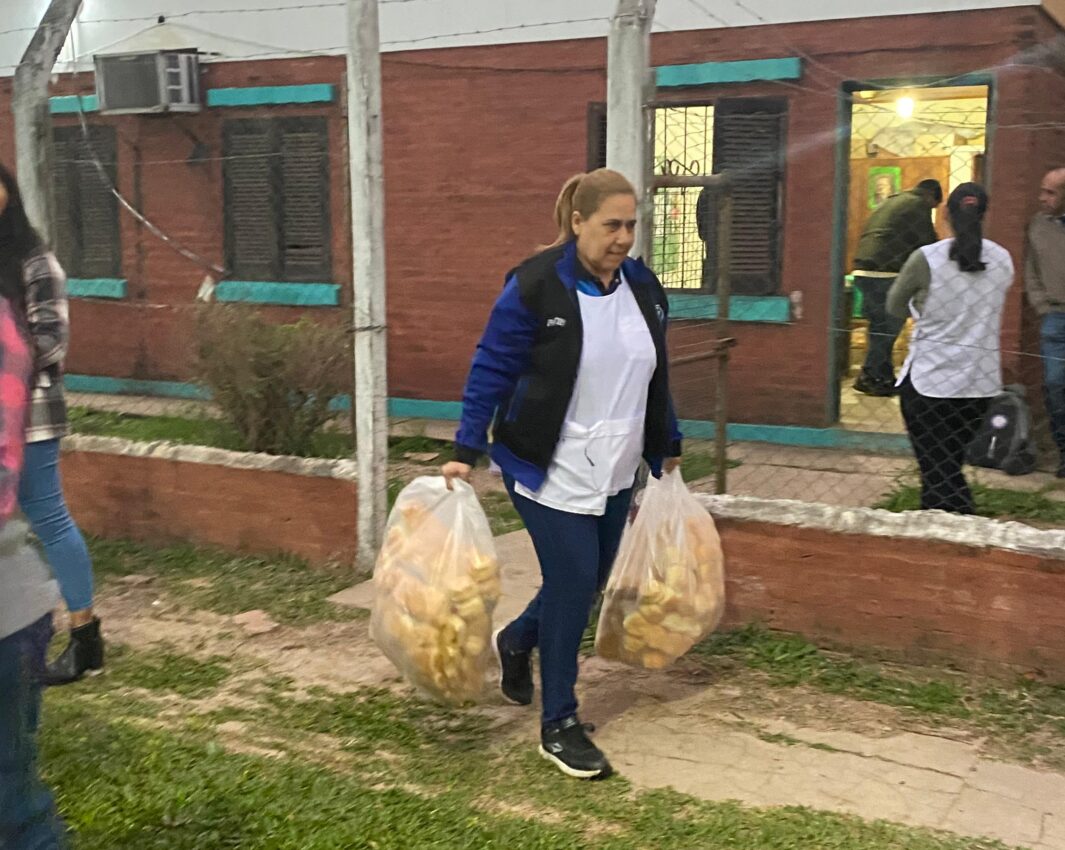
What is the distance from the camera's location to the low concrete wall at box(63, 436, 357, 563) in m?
5.57

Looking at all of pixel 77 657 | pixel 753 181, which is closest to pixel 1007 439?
pixel 753 181

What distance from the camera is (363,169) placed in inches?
205

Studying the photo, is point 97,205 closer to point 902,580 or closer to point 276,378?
point 276,378

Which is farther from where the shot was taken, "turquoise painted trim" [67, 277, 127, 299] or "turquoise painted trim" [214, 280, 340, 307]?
"turquoise painted trim" [67, 277, 127, 299]

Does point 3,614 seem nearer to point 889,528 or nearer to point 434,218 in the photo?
point 889,528

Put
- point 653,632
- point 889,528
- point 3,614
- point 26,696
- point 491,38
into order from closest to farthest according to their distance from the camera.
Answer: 1. point 3,614
2. point 26,696
3. point 653,632
4. point 889,528
5. point 491,38

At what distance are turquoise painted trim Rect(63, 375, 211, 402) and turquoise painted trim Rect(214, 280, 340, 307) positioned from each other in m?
0.90

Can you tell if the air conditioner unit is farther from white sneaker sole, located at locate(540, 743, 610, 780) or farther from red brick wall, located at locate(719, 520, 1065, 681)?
white sneaker sole, located at locate(540, 743, 610, 780)

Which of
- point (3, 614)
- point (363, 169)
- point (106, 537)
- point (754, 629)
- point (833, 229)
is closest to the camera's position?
point (3, 614)

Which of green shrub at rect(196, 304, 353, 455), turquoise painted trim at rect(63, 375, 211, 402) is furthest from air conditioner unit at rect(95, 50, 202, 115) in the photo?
green shrub at rect(196, 304, 353, 455)

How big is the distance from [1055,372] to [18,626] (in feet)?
19.6

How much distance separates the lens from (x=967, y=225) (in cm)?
522

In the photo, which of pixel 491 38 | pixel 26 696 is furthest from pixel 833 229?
pixel 26 696

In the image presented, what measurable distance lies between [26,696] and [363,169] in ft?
10.3
